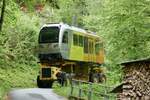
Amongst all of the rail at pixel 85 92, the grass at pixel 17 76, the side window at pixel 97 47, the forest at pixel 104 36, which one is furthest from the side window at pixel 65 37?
the side window at pixel 97 47

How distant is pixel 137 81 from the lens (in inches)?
647

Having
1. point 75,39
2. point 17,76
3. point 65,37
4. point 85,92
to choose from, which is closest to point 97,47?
point 75,39

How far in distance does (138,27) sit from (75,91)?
5.10 meters

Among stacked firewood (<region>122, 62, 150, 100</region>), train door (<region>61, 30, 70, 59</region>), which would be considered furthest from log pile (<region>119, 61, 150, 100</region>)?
train door (<region>61, 30, 70, 59</region>)

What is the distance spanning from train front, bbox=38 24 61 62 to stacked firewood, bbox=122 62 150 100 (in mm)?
16974

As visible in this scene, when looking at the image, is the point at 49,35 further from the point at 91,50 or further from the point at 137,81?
the point at 137,81

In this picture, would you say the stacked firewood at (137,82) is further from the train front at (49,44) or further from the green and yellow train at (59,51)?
the train front at (49,44)

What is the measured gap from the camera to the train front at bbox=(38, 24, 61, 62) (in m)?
33.6

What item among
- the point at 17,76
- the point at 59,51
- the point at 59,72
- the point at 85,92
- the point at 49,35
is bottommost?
the point at 85,92

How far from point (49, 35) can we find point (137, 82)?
18.1 meters

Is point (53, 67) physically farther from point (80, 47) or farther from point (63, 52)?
point (80, 47)

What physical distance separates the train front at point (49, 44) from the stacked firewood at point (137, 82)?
16974mm

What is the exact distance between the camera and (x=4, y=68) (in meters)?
35.0

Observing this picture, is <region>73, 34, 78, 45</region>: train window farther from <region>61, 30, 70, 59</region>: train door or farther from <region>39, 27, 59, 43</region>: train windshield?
<region>39, 27, 59, 43</region>: train windshield
